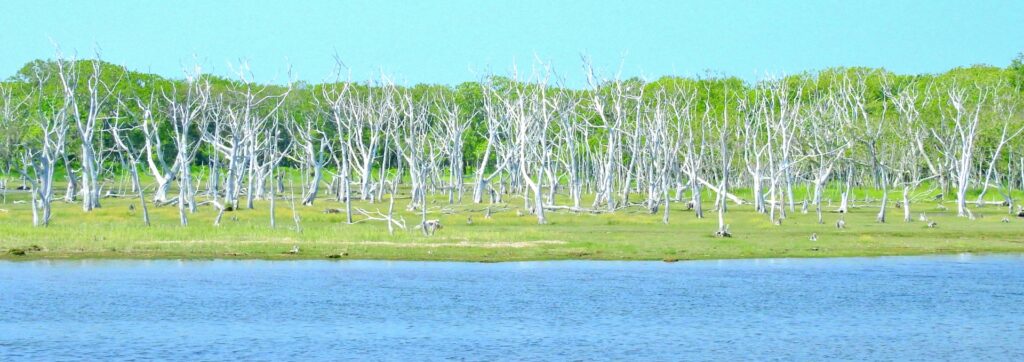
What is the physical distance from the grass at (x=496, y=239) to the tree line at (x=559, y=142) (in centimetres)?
197

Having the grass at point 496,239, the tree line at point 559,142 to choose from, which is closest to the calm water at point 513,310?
the grass at point 496,239

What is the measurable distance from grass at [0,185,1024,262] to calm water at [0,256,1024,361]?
6.49ft

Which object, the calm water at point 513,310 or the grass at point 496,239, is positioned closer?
the calm water at point 513,310

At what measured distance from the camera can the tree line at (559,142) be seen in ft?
214

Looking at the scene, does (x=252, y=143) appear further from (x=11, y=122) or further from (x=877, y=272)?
(x=877, y=272)

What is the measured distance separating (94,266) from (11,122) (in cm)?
4049

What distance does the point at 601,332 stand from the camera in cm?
2653

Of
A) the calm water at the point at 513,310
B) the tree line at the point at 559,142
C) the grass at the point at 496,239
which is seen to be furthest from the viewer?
the tree line at the point at 559,142

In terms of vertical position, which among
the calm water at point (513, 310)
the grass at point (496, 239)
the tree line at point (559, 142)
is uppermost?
the tree line at point (559, 142)

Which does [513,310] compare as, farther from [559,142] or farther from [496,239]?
[559,142]

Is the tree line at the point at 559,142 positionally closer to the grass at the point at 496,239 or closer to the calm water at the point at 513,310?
the grass at the point at 496,239

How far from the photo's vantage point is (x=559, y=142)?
3487 inches

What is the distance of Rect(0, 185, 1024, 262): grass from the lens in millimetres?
41719

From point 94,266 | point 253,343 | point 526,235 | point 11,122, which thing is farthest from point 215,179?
point 253,343
